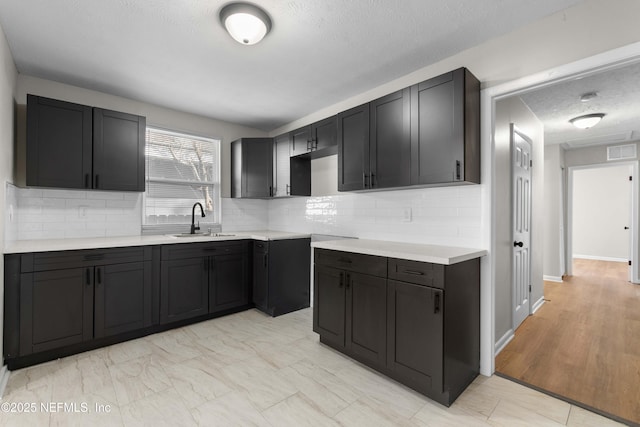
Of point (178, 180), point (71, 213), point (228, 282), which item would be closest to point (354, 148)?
point (228, 282)

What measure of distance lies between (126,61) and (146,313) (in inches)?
93.7

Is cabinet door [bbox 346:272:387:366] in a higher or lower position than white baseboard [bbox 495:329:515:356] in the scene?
higher

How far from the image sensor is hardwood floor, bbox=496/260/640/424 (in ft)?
6.76

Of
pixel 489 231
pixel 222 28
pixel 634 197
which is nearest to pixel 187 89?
pixel 222 28

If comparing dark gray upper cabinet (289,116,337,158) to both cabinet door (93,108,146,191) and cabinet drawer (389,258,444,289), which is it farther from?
cabinet door (93,108,146,191)

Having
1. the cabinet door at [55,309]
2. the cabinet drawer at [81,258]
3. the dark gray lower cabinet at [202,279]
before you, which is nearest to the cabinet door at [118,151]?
the cabinet drawer at [81,258]

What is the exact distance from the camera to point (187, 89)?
321cm

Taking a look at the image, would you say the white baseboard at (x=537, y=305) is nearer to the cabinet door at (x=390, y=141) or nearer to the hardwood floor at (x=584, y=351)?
the hardwood floor at (x=584, y=351)

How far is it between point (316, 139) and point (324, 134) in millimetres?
137

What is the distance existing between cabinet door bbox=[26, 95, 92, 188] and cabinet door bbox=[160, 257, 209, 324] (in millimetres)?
1187

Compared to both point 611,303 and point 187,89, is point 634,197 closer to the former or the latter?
point 611,303

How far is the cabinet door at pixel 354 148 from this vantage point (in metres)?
2.77

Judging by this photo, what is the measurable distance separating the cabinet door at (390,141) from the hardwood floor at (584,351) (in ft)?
5.92

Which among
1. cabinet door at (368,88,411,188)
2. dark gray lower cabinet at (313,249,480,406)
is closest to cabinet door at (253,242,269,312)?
dark gray lower cabinet at (313,249,480,406)
